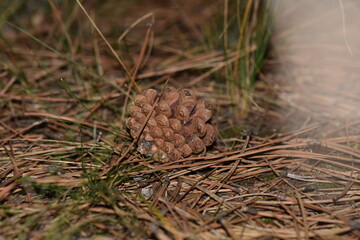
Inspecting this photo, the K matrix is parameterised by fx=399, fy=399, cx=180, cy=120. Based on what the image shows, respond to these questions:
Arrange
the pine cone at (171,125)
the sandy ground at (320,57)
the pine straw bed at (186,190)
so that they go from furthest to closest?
the sandy ground at (320,57) → the pine cone at (171,125) → the pine straw bed at (186,190)

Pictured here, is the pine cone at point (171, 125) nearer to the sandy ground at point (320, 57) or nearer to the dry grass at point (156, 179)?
the dry grass at point (156, 179)

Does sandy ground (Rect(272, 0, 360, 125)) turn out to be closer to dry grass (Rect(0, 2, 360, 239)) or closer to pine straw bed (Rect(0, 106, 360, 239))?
dry grass (Rect(0, 2, 360, 239))

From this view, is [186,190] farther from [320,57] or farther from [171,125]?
[320,57]

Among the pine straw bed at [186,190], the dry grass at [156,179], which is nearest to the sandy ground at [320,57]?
the dry grass at [156,179]

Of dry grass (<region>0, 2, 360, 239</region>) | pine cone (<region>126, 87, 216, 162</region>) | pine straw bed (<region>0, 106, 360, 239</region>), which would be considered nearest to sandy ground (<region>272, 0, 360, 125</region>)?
dry grass (<region>0, 2, 360, 239</region>)

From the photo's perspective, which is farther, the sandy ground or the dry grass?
the sandy ground

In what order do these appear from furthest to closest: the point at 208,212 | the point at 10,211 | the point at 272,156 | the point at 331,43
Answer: the point at 331,43, the point at 272,156, the point at 208,212, the point at 10,211

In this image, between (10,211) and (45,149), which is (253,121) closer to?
(45,149)

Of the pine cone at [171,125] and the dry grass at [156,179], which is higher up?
the pine cone at [171,125]

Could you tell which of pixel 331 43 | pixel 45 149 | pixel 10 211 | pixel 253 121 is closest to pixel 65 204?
pixel 10 211
